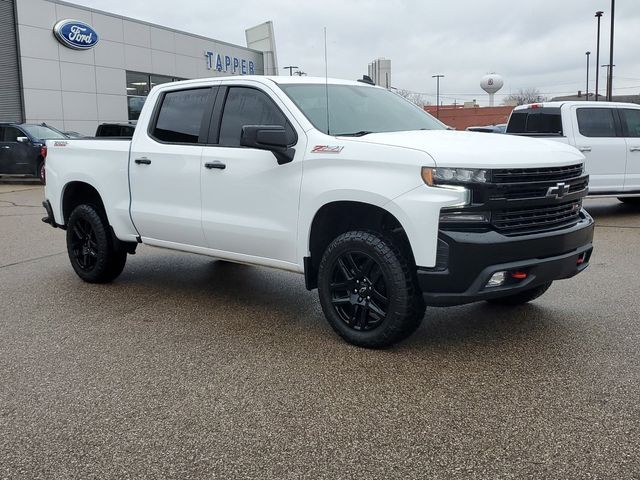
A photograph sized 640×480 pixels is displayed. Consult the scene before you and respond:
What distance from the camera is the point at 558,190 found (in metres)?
4.33

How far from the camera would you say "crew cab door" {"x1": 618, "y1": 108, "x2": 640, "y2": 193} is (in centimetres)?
1102

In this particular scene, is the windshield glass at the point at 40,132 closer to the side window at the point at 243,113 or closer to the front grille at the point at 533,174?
the side window at the point at 243,113

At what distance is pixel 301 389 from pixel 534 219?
73.2 inches

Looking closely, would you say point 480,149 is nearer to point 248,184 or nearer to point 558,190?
point 558,190

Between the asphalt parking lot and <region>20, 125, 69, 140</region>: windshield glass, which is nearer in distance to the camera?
the asphalt parking lot

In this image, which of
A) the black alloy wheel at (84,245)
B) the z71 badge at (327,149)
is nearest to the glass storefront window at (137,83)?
the black alloy wheel at (84,245)

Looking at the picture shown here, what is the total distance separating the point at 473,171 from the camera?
3.99m

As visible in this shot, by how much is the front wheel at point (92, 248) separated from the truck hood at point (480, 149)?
3128 millimetres

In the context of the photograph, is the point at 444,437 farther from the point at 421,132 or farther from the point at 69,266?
the point at 69,266

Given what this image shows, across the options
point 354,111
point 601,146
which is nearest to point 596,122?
point 601,146

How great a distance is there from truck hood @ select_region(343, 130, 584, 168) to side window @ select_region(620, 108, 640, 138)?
7290 mm

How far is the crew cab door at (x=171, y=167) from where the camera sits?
18.1 ft

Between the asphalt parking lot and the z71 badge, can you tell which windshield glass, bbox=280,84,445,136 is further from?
the asphalt parking lot

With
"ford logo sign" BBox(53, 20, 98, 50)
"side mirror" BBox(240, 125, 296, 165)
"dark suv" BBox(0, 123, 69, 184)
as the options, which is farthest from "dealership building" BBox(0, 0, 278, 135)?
"side mirror" BBox(240, 125, 296, 165)
